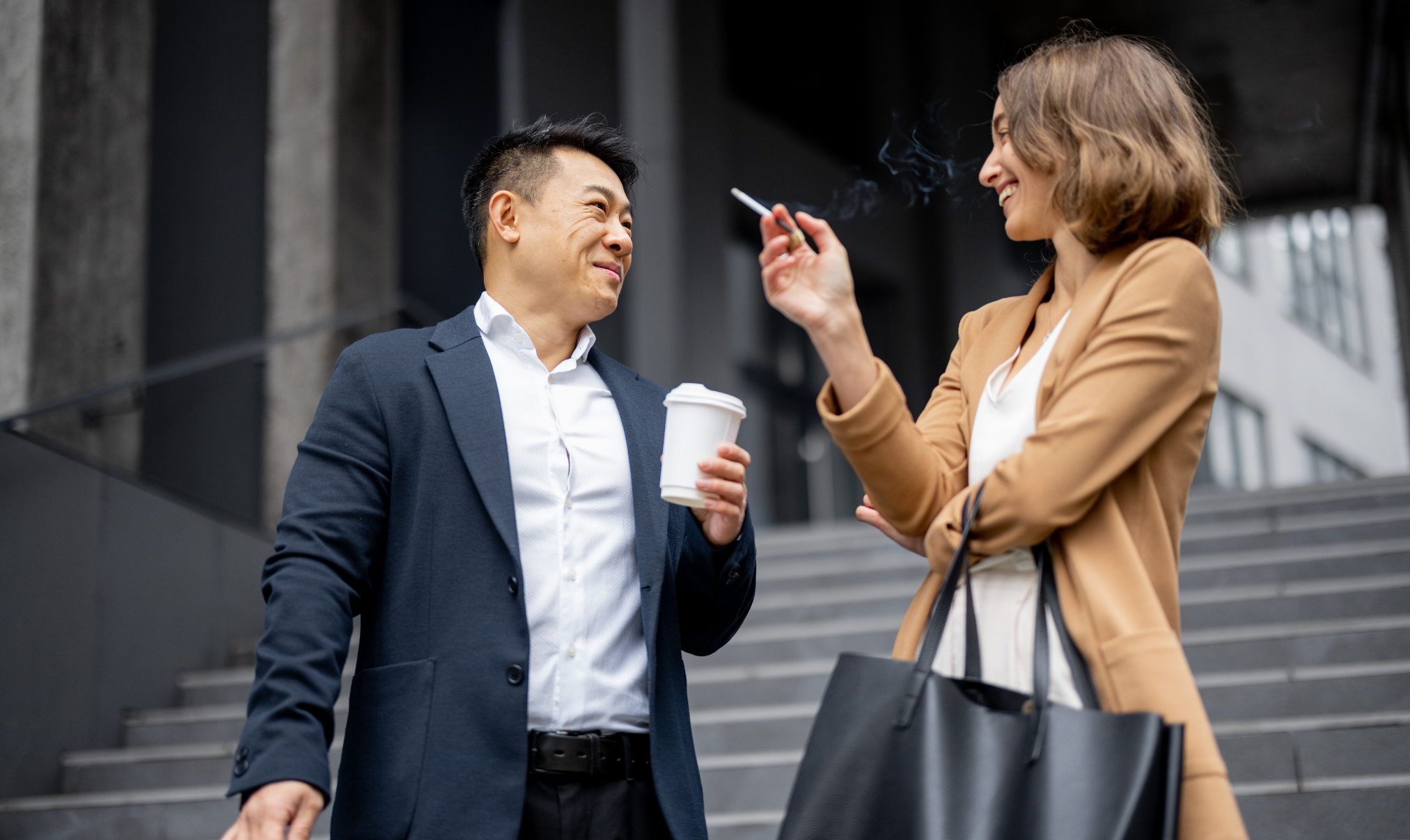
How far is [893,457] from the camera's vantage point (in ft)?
5.31

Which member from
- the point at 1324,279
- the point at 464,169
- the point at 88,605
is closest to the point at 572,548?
the point at 88,605

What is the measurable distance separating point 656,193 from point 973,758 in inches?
356

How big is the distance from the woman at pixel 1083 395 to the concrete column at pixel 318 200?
606 cm

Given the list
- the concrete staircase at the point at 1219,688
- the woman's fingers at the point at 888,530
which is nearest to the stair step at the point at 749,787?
the concrete staircase at the point at 1219,688

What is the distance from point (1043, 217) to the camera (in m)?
1.72

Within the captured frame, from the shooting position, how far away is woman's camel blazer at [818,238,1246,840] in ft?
4.64

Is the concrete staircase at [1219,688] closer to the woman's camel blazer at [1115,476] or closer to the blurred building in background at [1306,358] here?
the woman's camel blazer at [1115,476]

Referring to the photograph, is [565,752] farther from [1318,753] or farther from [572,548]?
[1318,753]

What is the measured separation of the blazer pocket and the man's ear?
88 centimetres

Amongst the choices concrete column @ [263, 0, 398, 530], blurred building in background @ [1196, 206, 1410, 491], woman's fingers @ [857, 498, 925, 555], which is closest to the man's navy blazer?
woman's fingers @ [857, 498, 925, 555]

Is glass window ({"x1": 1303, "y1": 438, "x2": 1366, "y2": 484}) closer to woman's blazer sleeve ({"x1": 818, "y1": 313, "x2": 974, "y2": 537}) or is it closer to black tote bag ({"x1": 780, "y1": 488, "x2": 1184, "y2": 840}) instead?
woman's blazer sleeve ({"x1": 818, "y1": 313, "x2": 974, "y2": 537})

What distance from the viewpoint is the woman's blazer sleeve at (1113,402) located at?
4.85 ft

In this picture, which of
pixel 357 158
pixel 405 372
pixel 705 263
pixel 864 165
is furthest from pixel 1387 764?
pixel 864 165

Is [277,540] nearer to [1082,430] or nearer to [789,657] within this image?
[1082,430]
